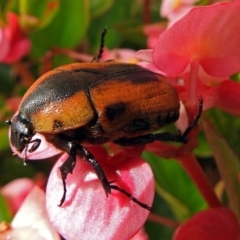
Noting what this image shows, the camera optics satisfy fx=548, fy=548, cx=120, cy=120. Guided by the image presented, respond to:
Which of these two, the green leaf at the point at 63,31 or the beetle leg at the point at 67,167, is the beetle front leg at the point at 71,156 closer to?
the beetle leg at the point at 67,167

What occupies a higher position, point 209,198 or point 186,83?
point 186,83

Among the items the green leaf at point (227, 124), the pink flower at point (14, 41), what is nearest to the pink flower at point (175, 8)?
the green leaf at point (227, 124)

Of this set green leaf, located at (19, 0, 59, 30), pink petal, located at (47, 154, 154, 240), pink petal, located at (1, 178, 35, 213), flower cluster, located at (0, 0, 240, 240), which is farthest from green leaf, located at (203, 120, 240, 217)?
green leaf, located at (19, 0, 59, 30)

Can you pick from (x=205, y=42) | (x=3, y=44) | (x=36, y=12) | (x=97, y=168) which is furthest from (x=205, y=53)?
(x=36, y=12)

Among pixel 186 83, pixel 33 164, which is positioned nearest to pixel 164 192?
pixel 186 83

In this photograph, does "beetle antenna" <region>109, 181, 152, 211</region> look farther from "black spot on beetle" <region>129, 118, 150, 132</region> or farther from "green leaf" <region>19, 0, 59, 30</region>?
"green leaf" <region>19, 0, 59, 30</region>

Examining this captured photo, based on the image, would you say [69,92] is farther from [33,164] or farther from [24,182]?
[33,164]

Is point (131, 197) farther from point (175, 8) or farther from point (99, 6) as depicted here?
point (99, 6)
